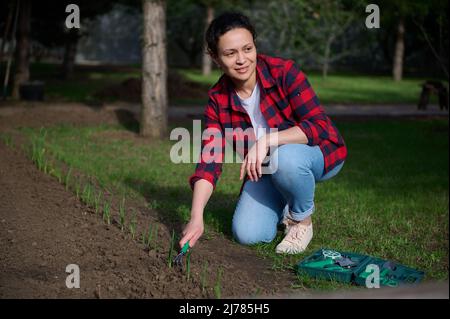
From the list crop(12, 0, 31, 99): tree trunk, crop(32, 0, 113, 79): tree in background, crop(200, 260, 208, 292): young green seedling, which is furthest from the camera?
crop(32, 0, 113, 79): tree in background

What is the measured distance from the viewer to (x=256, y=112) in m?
3.94

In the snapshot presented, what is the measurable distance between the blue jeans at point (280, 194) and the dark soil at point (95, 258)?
161 mm

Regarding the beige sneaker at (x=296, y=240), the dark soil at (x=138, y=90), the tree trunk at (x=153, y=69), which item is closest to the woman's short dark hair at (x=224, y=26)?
the beige sneaker at (x=296, y=240)

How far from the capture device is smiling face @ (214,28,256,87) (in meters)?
3.57

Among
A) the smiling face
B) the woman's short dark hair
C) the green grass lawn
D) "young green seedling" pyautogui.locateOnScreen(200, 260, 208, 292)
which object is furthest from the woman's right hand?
the woman's short dark hair

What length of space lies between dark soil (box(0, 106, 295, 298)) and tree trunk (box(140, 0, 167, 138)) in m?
3.83

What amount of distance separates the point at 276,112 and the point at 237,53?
1.60ft

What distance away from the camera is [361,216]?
483cm

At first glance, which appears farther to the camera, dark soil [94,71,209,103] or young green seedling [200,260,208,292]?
dark soil [94,71,209,103]

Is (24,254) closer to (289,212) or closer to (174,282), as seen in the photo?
(174,282)

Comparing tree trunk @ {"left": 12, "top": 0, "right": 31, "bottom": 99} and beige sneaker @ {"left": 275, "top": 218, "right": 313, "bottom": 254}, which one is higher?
tree trunk @ {"left": 12, "top": 0, "right": 31, "bottom": 99}

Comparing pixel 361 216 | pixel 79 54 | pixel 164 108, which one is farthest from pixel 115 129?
pixel 79 54

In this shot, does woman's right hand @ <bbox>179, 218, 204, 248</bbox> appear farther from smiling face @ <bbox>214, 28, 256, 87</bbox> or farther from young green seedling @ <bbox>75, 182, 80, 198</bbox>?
young green seedling @ <bbox>75, 182, 80, 198</bbox>

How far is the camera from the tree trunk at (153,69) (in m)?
8.65
